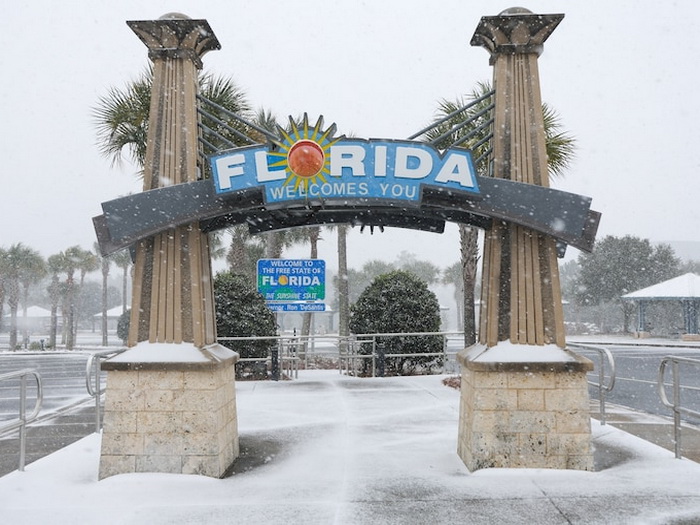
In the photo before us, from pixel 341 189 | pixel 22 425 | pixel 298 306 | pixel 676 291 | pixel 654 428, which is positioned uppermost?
pixel 341 189

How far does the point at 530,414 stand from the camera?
5.94 m

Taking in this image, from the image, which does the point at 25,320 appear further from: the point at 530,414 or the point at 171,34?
the point at 530,414

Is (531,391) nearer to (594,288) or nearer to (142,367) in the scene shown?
(142,367)

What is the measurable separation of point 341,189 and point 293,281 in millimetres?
9830

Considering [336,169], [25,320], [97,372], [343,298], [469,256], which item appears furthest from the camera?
[25,320]

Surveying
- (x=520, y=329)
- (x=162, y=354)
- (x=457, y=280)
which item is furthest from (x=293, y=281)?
(x=457, y=280)

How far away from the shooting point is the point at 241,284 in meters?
16.0

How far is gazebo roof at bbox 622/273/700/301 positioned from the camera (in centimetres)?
3703

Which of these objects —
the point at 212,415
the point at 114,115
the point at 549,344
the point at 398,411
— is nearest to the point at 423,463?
the point at 549,344

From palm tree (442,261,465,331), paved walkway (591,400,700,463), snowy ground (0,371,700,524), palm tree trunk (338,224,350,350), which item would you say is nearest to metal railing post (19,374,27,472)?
snowy ground (0,371,700,524)

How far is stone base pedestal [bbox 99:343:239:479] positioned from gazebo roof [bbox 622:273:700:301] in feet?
127

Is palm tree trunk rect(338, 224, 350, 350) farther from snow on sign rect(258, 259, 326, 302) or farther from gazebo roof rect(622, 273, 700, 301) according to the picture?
gazebo roof rect(622, 273, 700, 301)

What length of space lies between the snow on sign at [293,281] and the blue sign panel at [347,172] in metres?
9.61

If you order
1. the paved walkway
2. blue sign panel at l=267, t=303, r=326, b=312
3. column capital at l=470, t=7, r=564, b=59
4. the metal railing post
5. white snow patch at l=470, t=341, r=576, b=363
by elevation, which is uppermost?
column capital at l=470, t=7, r=564, b=59
